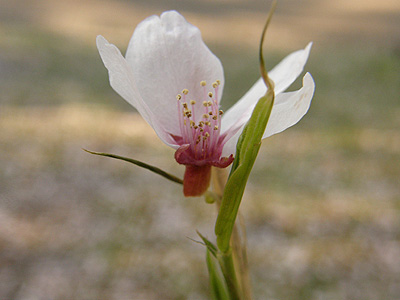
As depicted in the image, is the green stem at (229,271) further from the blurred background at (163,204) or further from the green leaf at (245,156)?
the blurred background at (163,204)

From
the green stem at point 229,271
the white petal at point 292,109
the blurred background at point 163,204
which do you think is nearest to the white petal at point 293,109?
the white petal at point 292,109

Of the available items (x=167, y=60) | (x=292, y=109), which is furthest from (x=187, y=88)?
(x=292, y=109)

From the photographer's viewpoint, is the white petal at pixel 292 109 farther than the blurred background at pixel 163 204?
No

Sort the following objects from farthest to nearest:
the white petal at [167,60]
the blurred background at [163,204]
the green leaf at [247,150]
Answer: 1. the blurred background at [163,204]
2. the white petal at [167,60]
3. the green leaf at [247,150]

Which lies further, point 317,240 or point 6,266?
point 317,240

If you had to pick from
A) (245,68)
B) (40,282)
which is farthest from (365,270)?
(245,68)

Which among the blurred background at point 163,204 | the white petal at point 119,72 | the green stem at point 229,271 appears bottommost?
the blurred background at point 163,204

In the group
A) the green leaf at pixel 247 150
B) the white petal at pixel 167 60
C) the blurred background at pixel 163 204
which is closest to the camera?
the green leaf at pixel 247 150

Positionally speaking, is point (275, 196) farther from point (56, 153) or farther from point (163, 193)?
point (56, 153)
